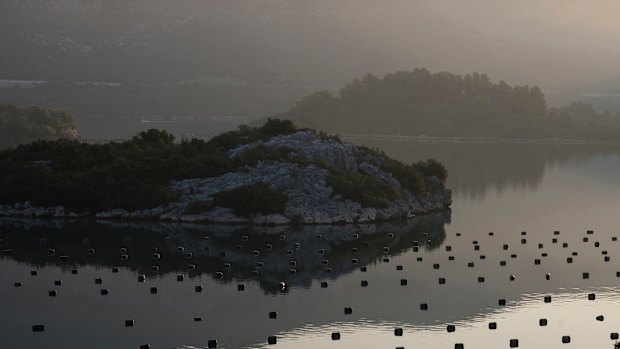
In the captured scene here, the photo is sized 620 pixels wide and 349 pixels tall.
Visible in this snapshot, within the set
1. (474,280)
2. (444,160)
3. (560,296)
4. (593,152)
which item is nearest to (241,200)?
(474,280)

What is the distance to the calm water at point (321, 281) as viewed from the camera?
5866 cm

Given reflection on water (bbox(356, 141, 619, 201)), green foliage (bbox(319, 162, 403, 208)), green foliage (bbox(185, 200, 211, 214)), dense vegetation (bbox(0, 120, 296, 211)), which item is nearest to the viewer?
green foliage (bbox(185, 200, 211, 214))

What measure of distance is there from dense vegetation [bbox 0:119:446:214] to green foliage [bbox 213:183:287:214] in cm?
8

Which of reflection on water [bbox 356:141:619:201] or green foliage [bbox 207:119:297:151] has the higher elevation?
green foliage [bbox 207:119:297:151]

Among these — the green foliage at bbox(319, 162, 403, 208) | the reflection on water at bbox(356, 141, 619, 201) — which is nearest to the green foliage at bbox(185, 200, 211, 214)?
the green foliage at bbox(319, 162, 403, 208)

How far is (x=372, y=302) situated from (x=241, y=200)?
30.5 m

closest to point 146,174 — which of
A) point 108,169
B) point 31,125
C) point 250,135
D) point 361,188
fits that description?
point 108,169

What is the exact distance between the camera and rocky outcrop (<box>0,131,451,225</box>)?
9512 centimetres

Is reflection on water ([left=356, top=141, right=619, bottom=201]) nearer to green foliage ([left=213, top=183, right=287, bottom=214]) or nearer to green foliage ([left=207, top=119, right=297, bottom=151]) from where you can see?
green foliage ([left=207, top=119, right=297, bottom=151])

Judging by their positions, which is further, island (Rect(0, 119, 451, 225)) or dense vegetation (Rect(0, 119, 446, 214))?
dense vegetation (Rect(0, 119, 446, 214))

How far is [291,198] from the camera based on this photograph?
317ft

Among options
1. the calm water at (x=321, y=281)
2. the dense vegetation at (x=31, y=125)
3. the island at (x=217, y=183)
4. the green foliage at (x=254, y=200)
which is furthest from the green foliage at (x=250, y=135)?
the dense vegetation at (x=31, y=125)

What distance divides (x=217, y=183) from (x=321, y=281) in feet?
87.8

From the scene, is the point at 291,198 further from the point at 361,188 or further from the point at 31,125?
the point at 31,125
